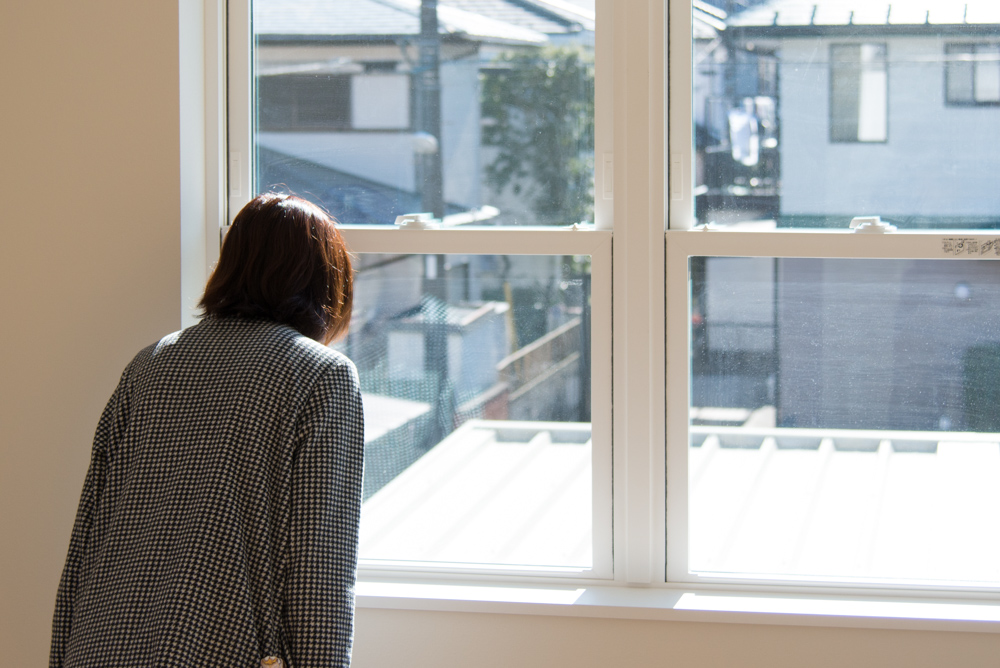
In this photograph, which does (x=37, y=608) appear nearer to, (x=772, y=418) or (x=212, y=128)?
(x=212, y=128)

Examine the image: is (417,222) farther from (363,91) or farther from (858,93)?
(858,93)

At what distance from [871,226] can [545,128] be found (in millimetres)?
720

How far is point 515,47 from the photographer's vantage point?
186 cm

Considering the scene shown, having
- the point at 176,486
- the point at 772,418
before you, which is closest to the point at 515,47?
the point at 772,418

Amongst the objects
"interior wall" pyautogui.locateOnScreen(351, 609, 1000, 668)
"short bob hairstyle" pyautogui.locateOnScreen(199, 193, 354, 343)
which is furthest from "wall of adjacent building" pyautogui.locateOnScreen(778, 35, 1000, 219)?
"short bob hairstyle" pyautogui.locateOnScreen(199, 193, 354, 343)

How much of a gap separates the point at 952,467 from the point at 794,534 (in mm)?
356

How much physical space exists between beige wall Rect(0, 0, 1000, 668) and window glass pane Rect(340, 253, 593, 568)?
202 millimetres

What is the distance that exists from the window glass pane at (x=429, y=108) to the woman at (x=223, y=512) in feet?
Result: 2.18

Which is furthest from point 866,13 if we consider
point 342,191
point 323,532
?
point 323,532

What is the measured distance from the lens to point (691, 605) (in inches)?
69.3

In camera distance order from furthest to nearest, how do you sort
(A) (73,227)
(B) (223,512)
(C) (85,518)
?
1. (A) (73,227)
2. (C) (85,518)
3. (B) (223,512)

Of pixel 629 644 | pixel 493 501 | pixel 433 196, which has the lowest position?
pixel 629 644

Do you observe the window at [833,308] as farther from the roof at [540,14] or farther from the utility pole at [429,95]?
the utility pole at [429,95]

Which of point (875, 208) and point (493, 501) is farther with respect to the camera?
point (493, 501)
